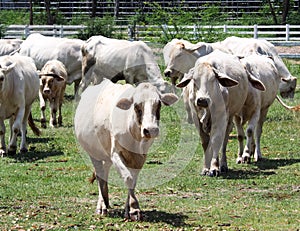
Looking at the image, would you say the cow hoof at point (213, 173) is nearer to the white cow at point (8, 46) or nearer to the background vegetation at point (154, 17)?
the white cow at point (8, 46)

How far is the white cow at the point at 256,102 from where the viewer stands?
15.8m

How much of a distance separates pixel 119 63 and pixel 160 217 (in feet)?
40.0

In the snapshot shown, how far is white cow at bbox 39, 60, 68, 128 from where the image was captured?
2127cm

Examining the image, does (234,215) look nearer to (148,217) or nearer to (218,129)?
(148,217)

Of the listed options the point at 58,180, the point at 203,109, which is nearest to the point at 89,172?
the point at 58,180

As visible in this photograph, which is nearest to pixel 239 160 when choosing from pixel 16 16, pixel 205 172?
pixel 205 172

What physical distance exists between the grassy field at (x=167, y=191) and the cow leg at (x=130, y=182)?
114 millimetres

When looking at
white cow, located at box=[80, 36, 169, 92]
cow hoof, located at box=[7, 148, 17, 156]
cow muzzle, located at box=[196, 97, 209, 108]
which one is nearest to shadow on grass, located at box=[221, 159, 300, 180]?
cow muzzle, located at box=[196, 97, 209, 108]

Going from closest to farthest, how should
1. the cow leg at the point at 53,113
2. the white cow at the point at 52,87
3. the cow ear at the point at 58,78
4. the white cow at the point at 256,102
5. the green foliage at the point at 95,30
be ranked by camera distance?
1. the white cow at the point at 256,102
2. the cow ear at the point at 58,78
3. the white cow at the point at 52,87
4. the cow leg at the point at 53,113
5. the green foliage at the point at 95,30

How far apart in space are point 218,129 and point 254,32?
89.8 feet

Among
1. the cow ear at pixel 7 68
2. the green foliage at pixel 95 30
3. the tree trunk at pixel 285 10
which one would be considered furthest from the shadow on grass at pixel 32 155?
the tree trunk at pixel 285 10

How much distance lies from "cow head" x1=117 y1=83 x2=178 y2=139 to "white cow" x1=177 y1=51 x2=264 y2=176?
9.80 ft

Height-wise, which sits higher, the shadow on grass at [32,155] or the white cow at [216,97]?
the white cow at [216,97]

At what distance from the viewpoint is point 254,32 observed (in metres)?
41.1
